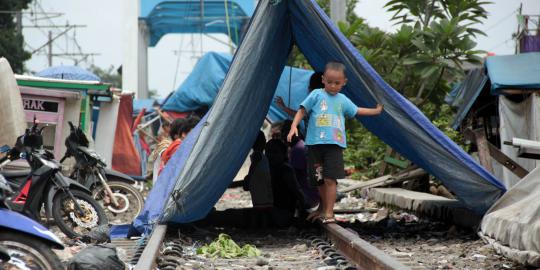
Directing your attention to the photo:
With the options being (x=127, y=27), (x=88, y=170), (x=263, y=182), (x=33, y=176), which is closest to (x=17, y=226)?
(x=33, y=176)

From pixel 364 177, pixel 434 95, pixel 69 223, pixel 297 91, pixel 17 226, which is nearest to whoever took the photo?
pixel 17 226

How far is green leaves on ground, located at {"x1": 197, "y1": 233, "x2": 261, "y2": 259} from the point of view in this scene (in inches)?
269

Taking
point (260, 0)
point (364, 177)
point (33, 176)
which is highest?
point (260, 0)

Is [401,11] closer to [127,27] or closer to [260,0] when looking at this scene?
[260,0]

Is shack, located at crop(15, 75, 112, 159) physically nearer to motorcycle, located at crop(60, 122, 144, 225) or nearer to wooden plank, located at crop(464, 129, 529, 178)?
motorcycle, located at crop(60, 122, 144, 225)

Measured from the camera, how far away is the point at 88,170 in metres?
10.3

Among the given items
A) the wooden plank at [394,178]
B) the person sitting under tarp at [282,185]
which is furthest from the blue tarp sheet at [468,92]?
the person sitting under tarp at [282,185]

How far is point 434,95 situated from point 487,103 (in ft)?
3.58

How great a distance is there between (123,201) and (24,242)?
6.29 metres

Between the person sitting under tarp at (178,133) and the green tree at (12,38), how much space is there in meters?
25.8

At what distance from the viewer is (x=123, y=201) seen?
10828mm

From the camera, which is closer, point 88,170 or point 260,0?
point 260,0

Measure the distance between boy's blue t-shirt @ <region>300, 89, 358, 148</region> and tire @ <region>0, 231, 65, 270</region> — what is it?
3.47m

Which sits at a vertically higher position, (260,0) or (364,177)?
(260,0)
